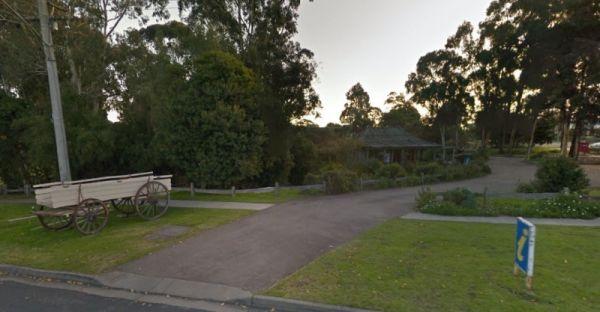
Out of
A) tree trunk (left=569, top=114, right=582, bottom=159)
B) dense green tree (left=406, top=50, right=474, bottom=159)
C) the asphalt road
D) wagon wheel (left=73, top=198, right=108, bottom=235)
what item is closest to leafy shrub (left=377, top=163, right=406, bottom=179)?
wagon wheel (left=73, top=198, right=108, bottom=235)

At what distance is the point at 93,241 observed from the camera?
24.3ft

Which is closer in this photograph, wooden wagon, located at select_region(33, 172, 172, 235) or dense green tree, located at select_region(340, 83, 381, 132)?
wooden wagon, located at select_region(33, 172, 172, 235)

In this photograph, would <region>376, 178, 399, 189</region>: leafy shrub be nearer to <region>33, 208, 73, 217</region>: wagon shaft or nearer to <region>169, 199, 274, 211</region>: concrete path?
<region>169, 199, 274, 211</region>: concrete path

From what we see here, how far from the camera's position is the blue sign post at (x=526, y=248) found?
14.5 ft

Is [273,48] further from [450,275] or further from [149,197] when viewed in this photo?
[450,275]

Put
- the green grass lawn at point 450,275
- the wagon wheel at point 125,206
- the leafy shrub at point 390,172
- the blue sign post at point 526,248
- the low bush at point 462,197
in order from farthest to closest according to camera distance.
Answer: the leafy shrub at point 390,172 < the low bush at point 462,197 < the wagon wheel at point 125,206 < the blue sign post at point 526,248 < the green grass lawn at point 450,275

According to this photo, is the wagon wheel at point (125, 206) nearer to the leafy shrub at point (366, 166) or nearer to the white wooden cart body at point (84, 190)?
the white wooden cart body at point (84, 190)

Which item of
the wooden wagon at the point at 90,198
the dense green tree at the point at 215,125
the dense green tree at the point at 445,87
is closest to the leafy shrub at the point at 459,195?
the dense green tree at the point at 215,125

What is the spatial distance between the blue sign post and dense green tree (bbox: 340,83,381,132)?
44732 millimetres

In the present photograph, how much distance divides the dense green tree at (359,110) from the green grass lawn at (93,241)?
41.0 m

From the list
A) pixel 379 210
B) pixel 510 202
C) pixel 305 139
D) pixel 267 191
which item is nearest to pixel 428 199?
pixel 379 210

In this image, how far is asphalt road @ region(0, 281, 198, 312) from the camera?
4.53 metres

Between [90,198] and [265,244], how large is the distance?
16.0 ft

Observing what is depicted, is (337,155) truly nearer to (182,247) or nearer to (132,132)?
(132,132)
